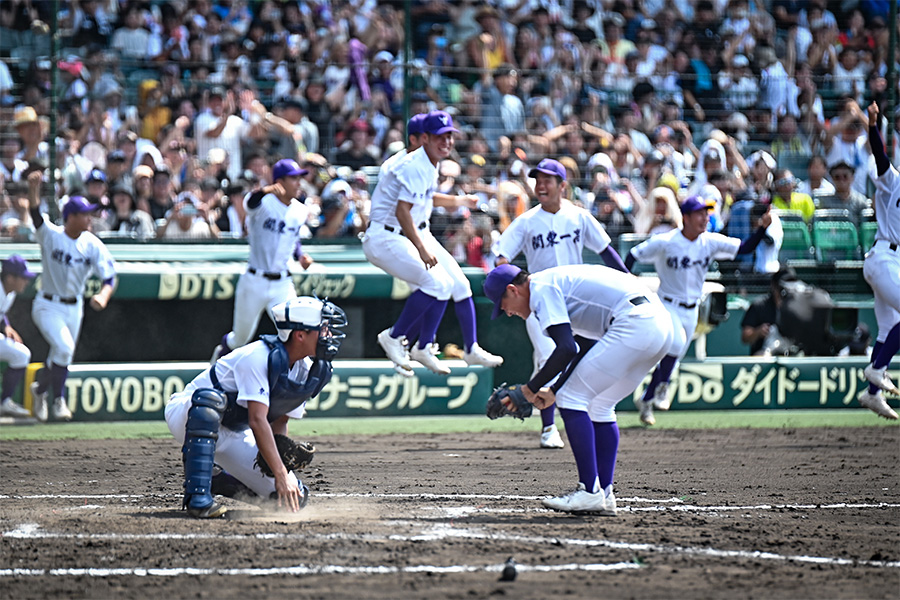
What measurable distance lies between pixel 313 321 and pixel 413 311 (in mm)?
3732

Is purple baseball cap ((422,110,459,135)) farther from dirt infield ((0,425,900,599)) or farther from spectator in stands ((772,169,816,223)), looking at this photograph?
spectator in stands ((772,169,816,223))

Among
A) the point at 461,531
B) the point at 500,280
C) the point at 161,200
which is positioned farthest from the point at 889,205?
the point at 161,200

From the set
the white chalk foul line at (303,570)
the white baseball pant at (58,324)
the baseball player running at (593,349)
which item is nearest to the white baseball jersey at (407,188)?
the baseball player running at (593,349)

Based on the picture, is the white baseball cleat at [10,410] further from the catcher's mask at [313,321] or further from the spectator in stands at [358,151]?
the catcher's mask at [313,321]

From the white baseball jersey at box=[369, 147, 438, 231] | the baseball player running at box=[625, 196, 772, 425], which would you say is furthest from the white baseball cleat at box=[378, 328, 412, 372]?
the baseball player running at box=[625, 196, 772, 425]

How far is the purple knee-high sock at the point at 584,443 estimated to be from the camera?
6465 mm

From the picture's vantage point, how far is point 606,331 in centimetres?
664

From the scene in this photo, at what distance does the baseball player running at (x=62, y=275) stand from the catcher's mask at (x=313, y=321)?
589 cm

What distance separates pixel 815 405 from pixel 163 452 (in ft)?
24.6

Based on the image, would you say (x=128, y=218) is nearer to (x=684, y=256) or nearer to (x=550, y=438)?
(x=550, y=438)

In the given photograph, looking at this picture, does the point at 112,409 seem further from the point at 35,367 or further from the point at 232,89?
the point at 232,89

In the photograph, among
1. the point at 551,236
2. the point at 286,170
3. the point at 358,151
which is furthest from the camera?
the point at 358,151

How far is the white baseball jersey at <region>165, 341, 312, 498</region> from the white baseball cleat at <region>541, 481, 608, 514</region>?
1403 mm

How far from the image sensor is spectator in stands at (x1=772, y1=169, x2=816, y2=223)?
1466 centimetres
